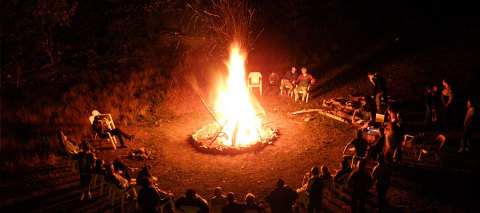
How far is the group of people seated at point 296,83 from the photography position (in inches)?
562

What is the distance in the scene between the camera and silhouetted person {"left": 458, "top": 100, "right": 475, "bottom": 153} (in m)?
8.10

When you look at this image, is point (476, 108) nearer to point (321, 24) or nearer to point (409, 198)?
point (409, 198)

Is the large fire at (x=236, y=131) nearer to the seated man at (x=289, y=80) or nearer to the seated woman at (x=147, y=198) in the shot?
the seated man at (x=289, y=80)

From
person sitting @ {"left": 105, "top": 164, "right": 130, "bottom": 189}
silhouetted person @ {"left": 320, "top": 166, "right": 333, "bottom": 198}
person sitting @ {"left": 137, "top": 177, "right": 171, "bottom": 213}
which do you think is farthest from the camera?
person sitting @ {"left": 105, "top": 164, "right": 130, "bottom": 189}

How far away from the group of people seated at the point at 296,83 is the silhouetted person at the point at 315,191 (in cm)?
841

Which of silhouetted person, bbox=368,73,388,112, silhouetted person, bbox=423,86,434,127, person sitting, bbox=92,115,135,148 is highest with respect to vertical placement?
silhouetted person, bbox=368,73,388,112

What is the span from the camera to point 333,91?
15047mm

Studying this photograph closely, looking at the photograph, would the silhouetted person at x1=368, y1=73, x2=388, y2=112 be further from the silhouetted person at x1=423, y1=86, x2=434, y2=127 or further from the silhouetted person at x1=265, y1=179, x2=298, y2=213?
the silhouetted person at x1=265, y1=179, x2=298, y2=213

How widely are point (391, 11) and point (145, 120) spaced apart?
1750 cm

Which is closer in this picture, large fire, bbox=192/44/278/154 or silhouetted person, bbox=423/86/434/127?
large fire, bbox=192/44/278/154

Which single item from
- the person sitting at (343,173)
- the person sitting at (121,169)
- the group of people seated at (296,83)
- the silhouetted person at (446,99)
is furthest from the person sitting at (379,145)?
the group of people seated at (296,83)

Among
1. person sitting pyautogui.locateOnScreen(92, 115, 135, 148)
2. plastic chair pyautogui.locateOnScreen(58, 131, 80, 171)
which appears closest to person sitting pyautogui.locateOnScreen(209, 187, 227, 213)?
plastic chair pyautogui.locateOnScreen(58, 131, 80, 171)

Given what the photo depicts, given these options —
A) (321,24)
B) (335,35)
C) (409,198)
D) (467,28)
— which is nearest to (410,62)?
(467,28)

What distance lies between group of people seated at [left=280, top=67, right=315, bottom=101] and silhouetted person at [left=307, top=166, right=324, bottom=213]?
8409mm
